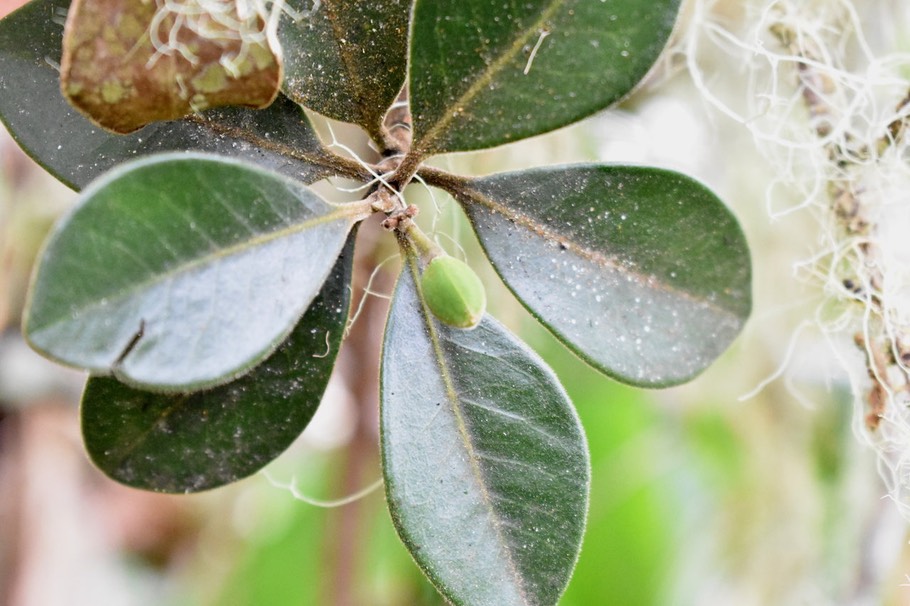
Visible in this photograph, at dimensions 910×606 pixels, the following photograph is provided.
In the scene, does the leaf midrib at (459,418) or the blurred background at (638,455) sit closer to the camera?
the leaf midrib at (459,418)

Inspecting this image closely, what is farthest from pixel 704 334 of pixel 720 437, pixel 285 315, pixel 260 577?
pixel 260 577

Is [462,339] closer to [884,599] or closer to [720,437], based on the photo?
[884,599]

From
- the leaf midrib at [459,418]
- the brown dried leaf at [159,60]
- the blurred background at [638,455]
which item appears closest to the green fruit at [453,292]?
the leaf midrib at [459,418]

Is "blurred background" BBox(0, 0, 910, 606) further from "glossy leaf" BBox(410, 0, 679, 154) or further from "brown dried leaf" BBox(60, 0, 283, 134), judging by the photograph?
"brown dried leaf" BBox(60, 0, 283, 134)

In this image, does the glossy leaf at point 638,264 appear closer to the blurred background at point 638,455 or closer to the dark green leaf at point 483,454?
the dark green leaf at point 483,454

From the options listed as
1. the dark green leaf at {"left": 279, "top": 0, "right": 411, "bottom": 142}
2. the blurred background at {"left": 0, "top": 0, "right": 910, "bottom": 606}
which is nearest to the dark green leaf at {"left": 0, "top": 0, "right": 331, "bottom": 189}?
the dark green leaf at {"left": 279, "top": 0, "right": 411, "bottom": 142}

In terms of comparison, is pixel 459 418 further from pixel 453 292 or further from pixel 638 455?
pixel 638 455
